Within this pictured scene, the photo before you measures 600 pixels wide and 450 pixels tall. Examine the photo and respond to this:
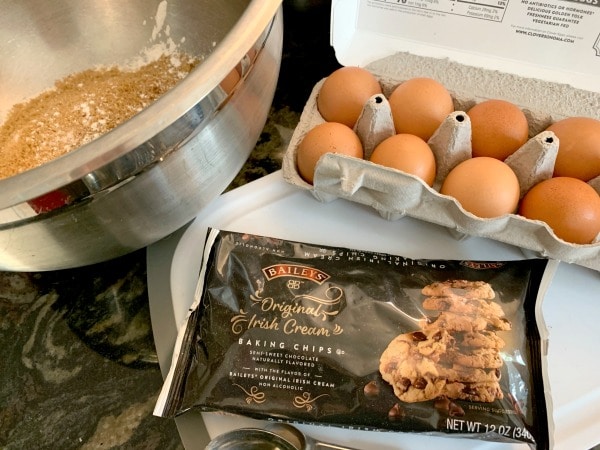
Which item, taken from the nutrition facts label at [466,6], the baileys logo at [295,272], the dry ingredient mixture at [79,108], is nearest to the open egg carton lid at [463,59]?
the nutrition facts label at [466,6]

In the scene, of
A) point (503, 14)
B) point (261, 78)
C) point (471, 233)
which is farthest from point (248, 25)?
point (503, 14)

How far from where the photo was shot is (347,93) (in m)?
0.70

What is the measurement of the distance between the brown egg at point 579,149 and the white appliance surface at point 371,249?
12 centimetres

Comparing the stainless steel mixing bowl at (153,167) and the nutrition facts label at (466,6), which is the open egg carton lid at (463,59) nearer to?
the nutrition facts label at (466,6)

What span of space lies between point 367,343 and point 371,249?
0.16 metres

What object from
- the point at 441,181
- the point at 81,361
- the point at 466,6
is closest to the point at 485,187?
the point at 441,181

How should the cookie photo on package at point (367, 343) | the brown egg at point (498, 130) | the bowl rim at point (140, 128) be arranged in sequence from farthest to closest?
the brown egg at point (498, 130)
the cookie photo on package at point (367, 343)
the bowl rim at point (140, 128)

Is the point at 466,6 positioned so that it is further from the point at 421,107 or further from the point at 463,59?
the point at 421,107

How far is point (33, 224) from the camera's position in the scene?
18.2 inches

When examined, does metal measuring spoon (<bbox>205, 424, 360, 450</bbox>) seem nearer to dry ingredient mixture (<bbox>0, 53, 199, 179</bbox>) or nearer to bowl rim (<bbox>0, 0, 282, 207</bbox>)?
bowl rim (<bbox>0, 0, 282, 207</bbox>)

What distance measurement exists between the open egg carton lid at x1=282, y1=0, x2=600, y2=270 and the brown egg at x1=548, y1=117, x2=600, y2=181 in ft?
0.09

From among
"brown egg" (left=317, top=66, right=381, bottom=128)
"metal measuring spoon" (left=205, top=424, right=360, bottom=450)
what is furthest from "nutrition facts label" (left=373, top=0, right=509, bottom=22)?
"metal measuring spoon" (left=205, top=424, right=360, bottom=450)

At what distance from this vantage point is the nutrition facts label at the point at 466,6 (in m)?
0.75

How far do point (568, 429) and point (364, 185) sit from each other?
371 millimetres
